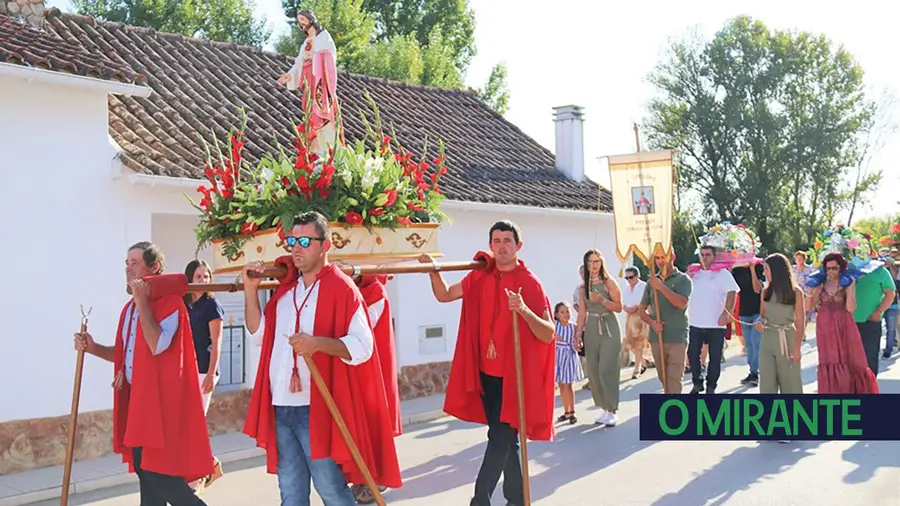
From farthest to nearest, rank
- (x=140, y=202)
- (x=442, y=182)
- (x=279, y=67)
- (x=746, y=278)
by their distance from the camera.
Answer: (x=279, y=67) < (x=442, y=182) < (x=746, y=278) < (x=140, y=202)

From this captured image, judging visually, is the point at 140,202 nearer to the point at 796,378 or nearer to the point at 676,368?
the point at 676,368

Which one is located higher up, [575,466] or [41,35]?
[41,35]

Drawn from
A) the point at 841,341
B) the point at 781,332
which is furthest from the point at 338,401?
the point at 841,341

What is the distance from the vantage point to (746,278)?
14.0 m

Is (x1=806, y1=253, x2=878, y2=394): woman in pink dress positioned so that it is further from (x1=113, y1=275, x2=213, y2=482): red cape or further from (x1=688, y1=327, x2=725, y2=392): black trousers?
(x1=113, y1=275, x2=213, y2=482): red cape

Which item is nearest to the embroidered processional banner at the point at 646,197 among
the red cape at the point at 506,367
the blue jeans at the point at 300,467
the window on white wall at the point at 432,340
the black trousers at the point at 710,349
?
the black trousers at the point at 710,349

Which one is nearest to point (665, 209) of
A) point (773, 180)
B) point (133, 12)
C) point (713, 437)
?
point (713, 437)

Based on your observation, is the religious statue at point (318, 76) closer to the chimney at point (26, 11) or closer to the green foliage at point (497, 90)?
the chimney at point (26, 11)

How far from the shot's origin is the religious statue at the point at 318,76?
26.6ft

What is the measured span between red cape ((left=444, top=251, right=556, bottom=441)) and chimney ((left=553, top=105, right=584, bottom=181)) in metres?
13.1

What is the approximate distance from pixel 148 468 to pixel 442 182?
9.66 meters

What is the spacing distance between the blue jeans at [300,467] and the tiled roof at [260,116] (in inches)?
236

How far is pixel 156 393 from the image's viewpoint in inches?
227

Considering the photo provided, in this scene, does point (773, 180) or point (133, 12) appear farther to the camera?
point (773, 180)
